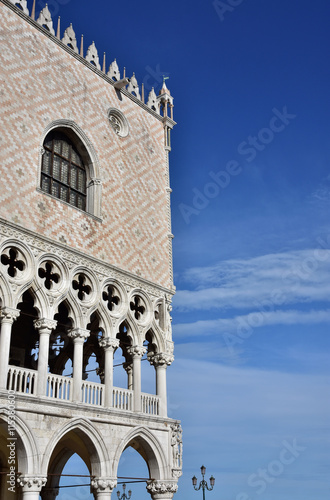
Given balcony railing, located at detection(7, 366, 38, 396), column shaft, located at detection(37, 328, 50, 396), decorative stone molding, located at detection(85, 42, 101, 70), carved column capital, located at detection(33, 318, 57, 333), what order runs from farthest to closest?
decorative stone molding, located at detection(85, 42, 101, 70), carved column capital, located at detection(33, 318, 57, 333), column shaft, located at detection(37, 328, 50, 396), balcony railing, located at detection(7, 366, 38, 396)

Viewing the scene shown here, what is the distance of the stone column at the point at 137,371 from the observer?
51.8 feet

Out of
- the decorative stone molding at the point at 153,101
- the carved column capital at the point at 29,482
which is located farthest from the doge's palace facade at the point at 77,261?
the decorative stone molding at the point at 153,101

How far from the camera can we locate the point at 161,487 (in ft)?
51.9

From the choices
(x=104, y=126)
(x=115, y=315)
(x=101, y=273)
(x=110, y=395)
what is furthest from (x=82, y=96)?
(x=110, y=395)

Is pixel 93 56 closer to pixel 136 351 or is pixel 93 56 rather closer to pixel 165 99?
pixel 165 99

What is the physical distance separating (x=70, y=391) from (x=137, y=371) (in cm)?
252

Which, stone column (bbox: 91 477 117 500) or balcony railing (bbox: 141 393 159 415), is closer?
stone column (bbox: 91 477 117 500)

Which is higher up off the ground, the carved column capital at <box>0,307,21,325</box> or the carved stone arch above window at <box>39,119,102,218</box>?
the carved stone arch above window at <box>39,119,102,218</box>

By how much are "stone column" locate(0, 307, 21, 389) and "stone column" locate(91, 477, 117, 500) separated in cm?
365

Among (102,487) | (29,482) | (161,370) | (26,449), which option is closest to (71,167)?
(161,370)

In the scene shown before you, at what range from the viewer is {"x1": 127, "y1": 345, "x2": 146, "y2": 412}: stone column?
1578cm

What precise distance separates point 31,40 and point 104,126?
3206 mm

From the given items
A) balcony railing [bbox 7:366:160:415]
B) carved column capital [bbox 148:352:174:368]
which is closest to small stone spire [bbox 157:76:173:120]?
carved column capital [bbox 148:352:174:368]

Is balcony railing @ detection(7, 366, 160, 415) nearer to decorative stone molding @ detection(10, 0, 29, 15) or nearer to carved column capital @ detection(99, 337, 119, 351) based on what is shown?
carved column capital @ detection(99, 337, 119, 351)
